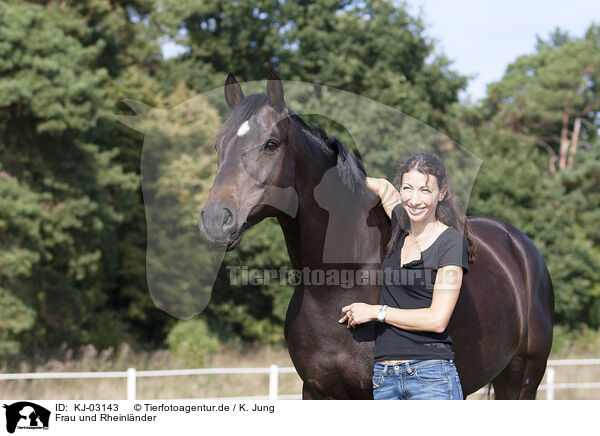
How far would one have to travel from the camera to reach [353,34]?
19266 millimetres

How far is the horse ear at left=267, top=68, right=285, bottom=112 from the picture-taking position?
9.59 ft

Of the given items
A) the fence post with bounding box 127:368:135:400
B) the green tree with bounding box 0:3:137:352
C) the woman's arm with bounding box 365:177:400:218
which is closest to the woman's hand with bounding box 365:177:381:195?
the woman's arm with bounding box 365:177:400:218

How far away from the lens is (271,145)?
2.84 metres

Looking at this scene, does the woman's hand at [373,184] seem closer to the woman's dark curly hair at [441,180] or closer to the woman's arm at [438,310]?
the woman's dark curly hair at [441,180]

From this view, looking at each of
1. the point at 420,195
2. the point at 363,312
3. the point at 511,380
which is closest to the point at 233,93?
the point at 420,195

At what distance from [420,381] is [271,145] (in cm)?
128

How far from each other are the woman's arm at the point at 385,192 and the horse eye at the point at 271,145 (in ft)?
2.15

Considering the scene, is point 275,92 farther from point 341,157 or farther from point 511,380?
point 511,380

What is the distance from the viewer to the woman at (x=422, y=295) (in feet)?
7.62

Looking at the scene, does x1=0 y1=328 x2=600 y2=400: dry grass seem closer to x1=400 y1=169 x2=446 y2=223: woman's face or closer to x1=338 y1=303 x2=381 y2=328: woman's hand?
x1=338 y1=303 x2=381 y2=328: woman's hand

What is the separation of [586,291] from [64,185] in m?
16.3

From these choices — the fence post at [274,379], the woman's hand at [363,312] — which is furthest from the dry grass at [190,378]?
the woman's hand at [363,312]
